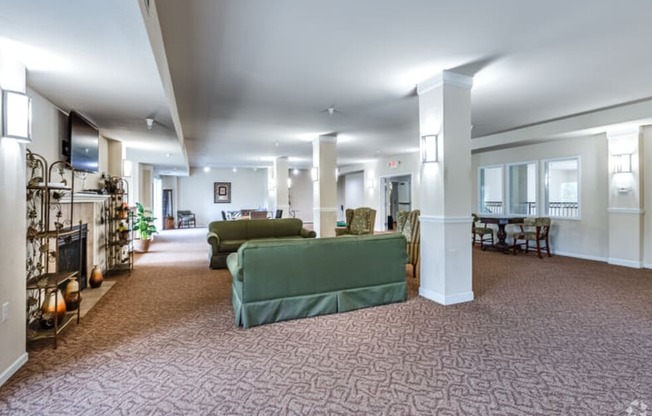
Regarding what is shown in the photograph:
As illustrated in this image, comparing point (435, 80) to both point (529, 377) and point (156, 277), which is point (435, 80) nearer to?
point (529, 377)

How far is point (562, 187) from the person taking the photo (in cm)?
724

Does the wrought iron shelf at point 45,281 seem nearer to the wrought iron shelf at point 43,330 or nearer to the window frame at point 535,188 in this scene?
the wrought iron shelf at point 43,330

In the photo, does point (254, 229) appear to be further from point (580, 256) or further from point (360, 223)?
point (580, 256)

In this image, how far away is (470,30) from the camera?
9.64 ft

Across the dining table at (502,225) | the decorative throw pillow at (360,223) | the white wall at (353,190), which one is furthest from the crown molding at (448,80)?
the white wall at (353,190)

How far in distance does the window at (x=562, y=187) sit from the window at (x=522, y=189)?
0.27 meters

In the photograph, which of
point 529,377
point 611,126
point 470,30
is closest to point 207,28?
point 470,30

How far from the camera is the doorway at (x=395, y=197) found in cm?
1221

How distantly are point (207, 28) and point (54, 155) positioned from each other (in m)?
2.42

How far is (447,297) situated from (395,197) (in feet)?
32.2

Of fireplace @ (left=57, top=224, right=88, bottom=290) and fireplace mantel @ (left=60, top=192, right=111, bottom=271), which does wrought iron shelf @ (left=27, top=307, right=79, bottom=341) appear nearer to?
fireplace @ (left=57, top=224, right=88, bottom=290)

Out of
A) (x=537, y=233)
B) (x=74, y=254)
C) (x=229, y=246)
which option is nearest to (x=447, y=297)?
(x=229, y=246)

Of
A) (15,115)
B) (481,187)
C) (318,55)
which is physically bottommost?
(481,187)

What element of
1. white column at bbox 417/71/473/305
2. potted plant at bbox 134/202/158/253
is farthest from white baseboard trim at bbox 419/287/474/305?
potted plant at bbox 134/202/158/253
